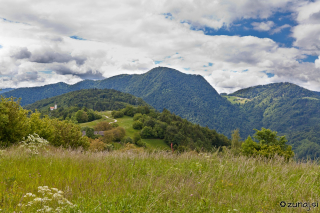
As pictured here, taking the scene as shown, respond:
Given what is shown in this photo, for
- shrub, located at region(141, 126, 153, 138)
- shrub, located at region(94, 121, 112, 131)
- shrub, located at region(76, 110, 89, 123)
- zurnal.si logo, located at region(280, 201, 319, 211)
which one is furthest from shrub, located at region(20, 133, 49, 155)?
shrub, located at region(76, 110, 89, 123)

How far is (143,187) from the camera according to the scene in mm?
4801

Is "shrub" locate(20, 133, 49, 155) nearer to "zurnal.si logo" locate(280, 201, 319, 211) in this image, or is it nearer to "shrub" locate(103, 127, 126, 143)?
"zurnal.si logo" locate(280, 201, 319, 211)

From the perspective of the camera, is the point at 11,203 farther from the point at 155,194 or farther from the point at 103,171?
the point at 155,194

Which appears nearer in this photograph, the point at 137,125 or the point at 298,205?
the point at 298,205

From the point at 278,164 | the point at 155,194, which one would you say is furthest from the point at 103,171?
the point at 278,164

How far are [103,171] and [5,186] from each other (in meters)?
2.33

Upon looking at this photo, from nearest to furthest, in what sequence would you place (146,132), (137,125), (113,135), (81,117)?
1. (113,135)
2. (146,132)
3. (137,125)
4. (81,117)

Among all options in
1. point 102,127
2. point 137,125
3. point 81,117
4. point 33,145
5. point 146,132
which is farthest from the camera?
point 81,117

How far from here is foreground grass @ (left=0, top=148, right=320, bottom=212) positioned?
4.02 meters

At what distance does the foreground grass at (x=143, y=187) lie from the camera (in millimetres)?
4020

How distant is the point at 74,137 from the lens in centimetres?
3678

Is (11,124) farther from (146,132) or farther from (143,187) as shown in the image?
(146,132)

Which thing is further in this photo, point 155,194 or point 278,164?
point 278,164

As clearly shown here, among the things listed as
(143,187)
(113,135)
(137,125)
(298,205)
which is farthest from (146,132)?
(298,205)
